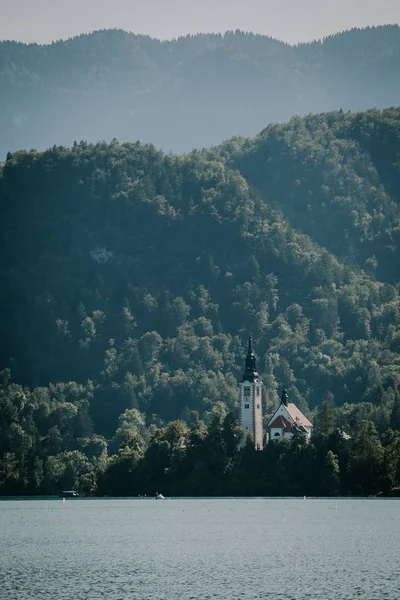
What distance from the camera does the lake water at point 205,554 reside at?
86.2 meters

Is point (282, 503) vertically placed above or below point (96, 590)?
above

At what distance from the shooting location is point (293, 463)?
190625mm

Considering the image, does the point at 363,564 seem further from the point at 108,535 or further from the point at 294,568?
the point at 108,535

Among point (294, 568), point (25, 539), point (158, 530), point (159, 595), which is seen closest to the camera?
point (159, 595)

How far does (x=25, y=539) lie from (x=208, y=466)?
75.5 metres

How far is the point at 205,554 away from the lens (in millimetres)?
105812

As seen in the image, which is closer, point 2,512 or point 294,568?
point 294,568

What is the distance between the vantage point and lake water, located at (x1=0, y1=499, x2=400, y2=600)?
283 feet

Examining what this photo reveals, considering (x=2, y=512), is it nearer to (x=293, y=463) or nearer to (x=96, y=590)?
(x=293, y=463)

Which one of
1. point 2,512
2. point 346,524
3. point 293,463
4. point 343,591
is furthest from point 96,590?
point 293,463

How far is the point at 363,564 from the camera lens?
97375 millimetres

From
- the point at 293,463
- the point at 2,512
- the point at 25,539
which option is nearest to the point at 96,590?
the point at 25,539

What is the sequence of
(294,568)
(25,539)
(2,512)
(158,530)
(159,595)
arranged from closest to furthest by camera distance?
(159,595)
(294,568)
(25,539)
(158,530)
(2,512)

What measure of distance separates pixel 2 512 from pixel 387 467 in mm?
46673
